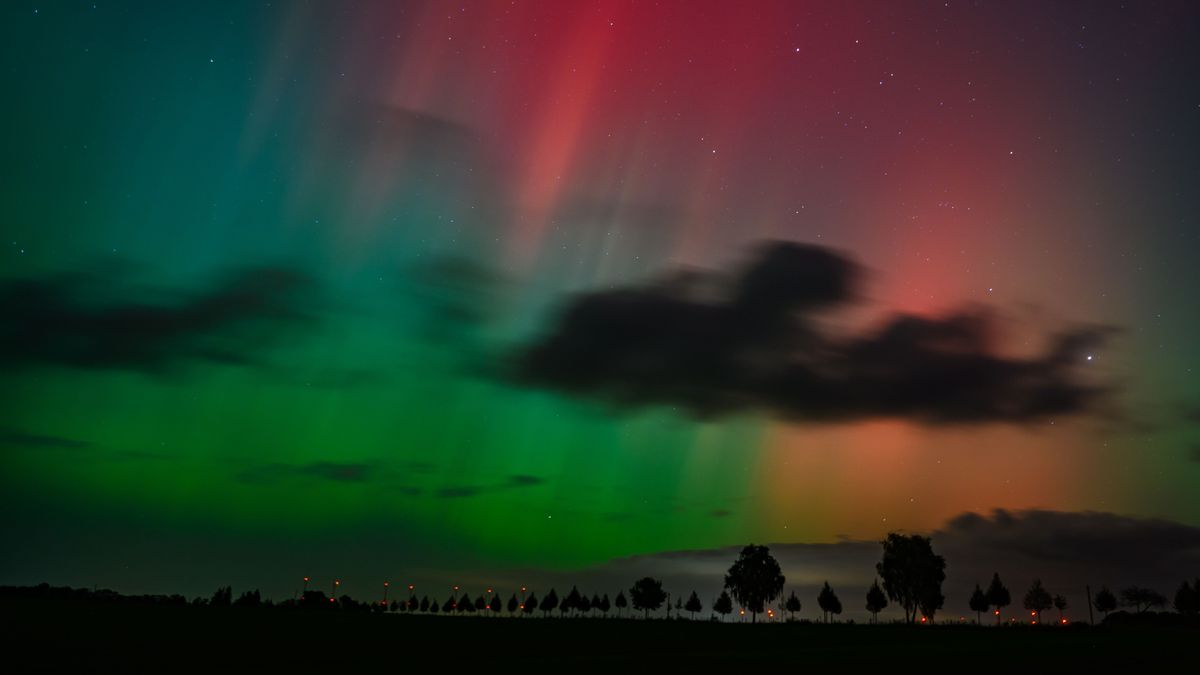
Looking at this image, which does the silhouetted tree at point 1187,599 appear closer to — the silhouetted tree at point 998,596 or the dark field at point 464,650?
the silhouetted tree at point 998,596

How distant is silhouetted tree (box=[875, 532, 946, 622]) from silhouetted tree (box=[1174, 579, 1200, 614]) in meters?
58.1

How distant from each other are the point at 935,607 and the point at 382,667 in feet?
485

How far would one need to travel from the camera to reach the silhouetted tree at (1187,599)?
18075 centimetres

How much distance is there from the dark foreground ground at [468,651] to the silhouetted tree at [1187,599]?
136 m

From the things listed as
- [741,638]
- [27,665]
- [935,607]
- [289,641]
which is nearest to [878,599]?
[935,607]

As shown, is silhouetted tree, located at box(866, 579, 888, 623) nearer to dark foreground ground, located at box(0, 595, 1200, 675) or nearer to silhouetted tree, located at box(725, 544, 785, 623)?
silhouetted tree, located at box(725, 544, 785, 623)

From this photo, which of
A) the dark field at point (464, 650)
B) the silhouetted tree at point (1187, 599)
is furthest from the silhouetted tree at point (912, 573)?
the dark field at point (464, 650)

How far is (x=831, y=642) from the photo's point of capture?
73.6 meters

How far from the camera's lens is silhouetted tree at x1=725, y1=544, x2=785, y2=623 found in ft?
624

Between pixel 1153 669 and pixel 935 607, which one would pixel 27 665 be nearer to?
pixel 1153 669

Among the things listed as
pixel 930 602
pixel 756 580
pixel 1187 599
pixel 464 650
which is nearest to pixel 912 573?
pixel 930 602

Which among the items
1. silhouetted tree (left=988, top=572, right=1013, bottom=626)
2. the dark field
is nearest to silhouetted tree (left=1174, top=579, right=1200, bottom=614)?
silhouetted tree (left=988, top=572, right=1013, bottom=626)

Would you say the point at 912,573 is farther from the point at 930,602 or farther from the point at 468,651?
the point at 468,651

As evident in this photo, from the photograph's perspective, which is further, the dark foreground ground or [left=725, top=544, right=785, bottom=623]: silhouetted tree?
[left=725, top=544, right=785, bottom=623]: silhouetted tree
